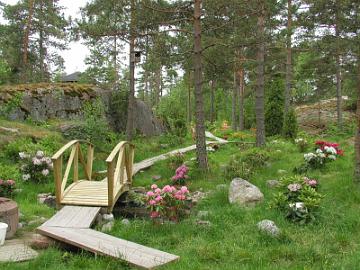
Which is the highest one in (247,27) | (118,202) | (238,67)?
(247,27)

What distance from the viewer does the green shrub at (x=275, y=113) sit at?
1919 cm

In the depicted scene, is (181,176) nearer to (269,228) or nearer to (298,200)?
(298,200)

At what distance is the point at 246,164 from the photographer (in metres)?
9.61

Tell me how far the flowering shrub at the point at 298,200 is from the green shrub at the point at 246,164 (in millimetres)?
2245

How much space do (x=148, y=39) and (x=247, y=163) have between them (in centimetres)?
562

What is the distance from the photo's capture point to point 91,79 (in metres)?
21.6

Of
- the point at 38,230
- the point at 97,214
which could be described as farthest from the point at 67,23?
the point at 38,230

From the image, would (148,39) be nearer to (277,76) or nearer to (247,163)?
(247,163)

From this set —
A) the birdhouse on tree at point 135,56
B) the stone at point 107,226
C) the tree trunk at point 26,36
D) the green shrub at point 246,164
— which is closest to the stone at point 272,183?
the green shrub at point 246,164

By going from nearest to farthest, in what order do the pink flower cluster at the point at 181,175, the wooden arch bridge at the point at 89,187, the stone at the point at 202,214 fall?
the stone at the point at 202,214 → the wooden arch bridge at the point at 89,187 → the pink flower cluster at the point at 181,175

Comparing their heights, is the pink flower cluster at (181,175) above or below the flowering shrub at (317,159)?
below

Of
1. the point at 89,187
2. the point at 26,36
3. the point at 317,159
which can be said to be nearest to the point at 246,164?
the point at 317,159

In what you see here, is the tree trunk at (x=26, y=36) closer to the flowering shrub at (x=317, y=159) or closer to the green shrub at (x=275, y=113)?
the green shrub at (x=275, y=113)

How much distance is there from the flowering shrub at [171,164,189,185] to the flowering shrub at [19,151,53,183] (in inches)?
121
